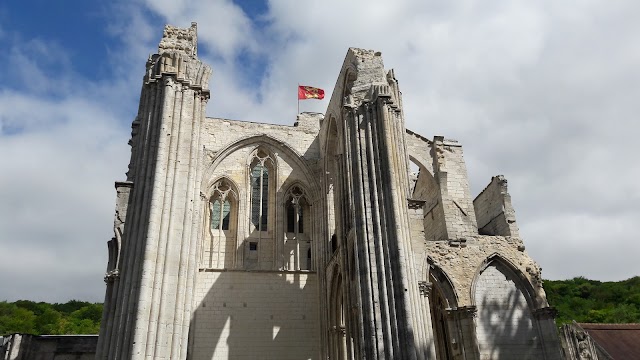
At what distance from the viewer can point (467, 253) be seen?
46.4 feet

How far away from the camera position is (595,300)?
43.4 m

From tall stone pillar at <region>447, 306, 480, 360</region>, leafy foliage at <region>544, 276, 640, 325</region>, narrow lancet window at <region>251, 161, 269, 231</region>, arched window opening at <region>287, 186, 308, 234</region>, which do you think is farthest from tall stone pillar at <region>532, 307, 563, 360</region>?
leafy foliage at <region>544, 276, 640, 325</region>

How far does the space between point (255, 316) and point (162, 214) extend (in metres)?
6.35

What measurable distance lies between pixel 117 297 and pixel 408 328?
5.75 metres

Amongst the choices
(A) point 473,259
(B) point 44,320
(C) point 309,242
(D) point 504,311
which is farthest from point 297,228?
(B) point 44,320

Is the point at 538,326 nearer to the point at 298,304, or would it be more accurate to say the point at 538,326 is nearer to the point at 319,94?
the point at 298,304

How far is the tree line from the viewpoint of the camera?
3673 cm

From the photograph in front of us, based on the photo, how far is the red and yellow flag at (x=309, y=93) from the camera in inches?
821

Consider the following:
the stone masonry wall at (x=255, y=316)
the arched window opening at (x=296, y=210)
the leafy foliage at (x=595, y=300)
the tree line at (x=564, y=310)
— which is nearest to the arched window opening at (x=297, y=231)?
the arched window opening at (x=296, y=210)

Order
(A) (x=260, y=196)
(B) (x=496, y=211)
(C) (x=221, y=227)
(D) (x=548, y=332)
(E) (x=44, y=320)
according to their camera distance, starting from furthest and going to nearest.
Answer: (E) (x=44, y=320) → (A) (x=260, y=196) → (C) (x=221, y=227) → (B) (x=496, y=211) → (D) (x=548, y=332)

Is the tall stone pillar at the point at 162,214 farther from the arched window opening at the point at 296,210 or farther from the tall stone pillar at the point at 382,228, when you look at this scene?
the arched window opening at the point at 296,210

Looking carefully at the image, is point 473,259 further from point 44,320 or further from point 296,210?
point 44,320

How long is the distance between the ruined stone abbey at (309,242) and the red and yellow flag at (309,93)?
183 cm

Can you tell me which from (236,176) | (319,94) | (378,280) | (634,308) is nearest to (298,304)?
(236,176)
